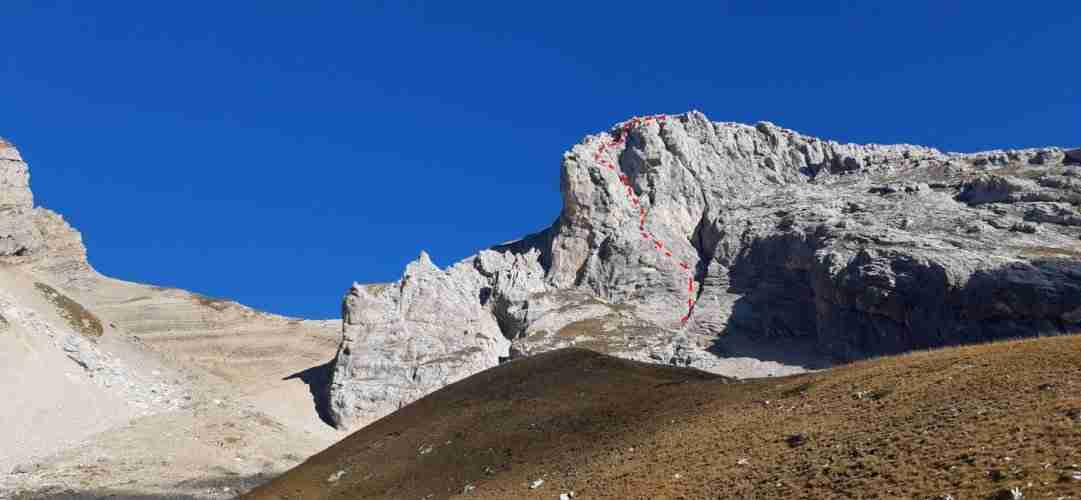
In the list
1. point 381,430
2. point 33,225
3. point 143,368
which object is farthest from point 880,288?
point 33,225

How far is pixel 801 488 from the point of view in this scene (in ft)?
84.7

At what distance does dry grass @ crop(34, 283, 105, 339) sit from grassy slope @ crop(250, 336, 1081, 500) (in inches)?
3446

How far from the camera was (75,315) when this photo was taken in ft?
433

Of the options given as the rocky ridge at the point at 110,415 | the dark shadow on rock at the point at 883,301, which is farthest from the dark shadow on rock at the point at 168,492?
the dark shadow on rock at the point at 883,301

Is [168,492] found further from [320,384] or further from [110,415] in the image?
[320,384]

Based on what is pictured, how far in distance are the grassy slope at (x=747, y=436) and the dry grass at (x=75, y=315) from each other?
287ft

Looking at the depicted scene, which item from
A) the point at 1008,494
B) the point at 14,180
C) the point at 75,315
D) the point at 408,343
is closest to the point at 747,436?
the point at 1008,494

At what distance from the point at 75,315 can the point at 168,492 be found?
68.4m

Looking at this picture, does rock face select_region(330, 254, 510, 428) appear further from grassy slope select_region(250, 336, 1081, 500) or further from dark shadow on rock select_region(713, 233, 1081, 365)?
grassy slope select_region(250, 336, 1081, 500)

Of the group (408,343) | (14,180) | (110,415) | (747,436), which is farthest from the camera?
(14,180)

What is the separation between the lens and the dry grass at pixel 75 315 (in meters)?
128

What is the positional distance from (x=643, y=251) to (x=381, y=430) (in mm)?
142190

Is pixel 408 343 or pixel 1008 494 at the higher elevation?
pixel 408 343

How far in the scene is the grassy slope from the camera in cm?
2394
